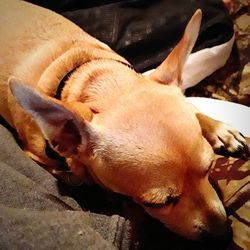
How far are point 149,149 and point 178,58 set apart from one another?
39cm

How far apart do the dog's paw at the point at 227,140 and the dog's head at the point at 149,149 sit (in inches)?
8.8

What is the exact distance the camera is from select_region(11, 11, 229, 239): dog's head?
4.36 feet

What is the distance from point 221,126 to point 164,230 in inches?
19.6

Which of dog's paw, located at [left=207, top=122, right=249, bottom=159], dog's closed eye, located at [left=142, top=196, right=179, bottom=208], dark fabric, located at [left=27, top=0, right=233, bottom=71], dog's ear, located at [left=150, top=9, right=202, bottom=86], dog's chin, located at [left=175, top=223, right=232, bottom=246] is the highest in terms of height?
dog's ear, located at [left=150, top=9, right=202, bottom=86]

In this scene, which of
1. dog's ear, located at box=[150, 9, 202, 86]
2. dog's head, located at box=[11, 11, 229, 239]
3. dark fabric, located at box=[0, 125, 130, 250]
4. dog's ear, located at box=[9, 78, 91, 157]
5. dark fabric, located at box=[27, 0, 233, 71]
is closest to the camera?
dark fabric, located at box=[0, 125, 130, 250]

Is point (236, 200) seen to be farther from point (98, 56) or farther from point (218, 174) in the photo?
point (98, 56)

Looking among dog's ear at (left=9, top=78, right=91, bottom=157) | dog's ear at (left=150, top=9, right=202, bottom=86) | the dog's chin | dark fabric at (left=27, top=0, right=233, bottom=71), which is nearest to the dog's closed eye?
the dog's chin

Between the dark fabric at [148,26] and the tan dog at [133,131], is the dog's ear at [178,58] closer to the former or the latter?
the tan dog at [133,131]

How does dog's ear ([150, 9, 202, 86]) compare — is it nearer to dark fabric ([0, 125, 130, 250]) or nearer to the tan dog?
the tan dog

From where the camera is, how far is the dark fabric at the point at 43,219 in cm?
A: 110

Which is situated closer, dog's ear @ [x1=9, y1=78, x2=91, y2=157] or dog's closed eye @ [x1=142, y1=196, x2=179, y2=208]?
dog's ear @ [x1=9, y1=78, x2=91, y2=157]

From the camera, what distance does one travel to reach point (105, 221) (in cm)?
127

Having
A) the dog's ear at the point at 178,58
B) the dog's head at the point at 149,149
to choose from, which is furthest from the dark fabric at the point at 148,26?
the dog's head at the point at 149,149

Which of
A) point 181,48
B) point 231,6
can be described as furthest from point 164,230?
point 231,6
